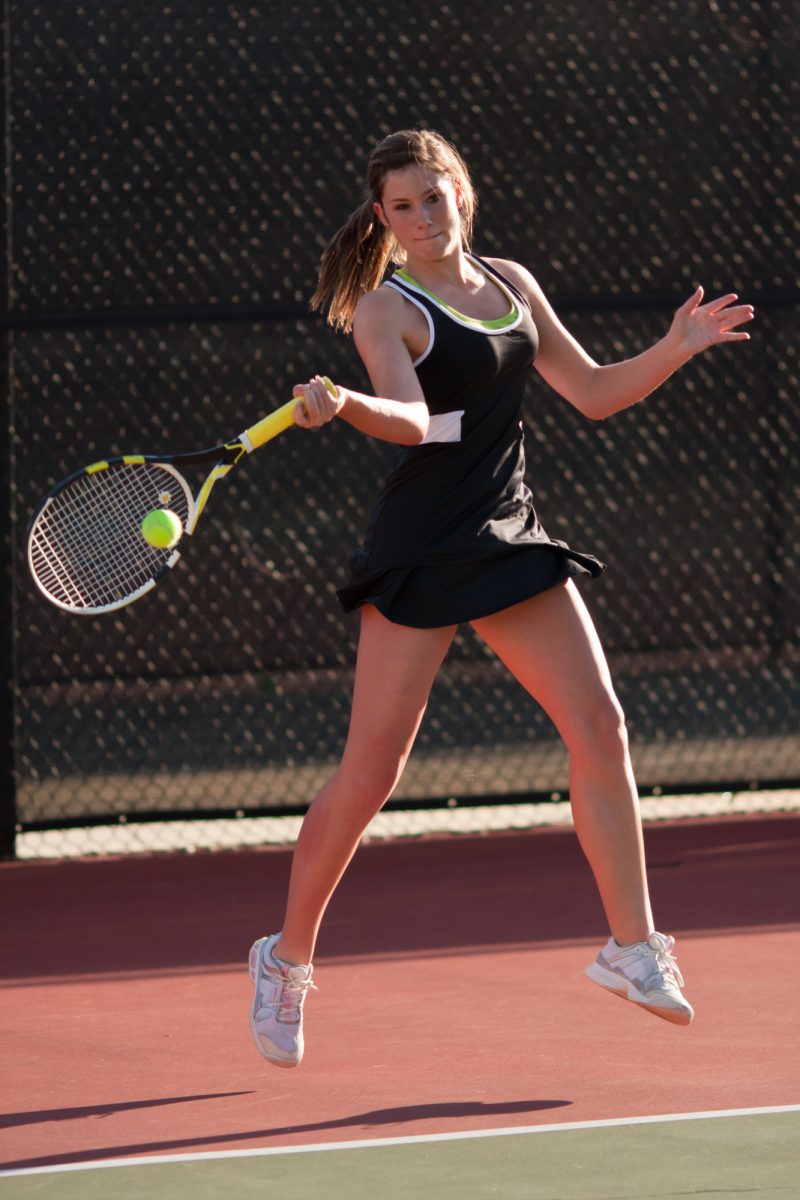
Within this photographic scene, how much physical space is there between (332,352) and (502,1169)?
11.9 feet

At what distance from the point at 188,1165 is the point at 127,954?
72.7 inches

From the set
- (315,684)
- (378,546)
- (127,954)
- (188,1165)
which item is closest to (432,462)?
(378,546)

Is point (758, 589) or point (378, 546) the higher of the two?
point (758, 589)

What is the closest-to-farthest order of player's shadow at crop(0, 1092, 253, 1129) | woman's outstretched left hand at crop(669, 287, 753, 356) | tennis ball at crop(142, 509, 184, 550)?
player's shadow at crop(0, 1092, 253, 1129) → tennis ball at crop(142, 509, 184, 550) → woman's outstretched left hand at crop(669, 287, 753, 356)

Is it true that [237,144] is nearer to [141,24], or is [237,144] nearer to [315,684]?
[141,24]

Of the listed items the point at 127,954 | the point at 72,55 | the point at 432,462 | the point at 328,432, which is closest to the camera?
the point at 432,462

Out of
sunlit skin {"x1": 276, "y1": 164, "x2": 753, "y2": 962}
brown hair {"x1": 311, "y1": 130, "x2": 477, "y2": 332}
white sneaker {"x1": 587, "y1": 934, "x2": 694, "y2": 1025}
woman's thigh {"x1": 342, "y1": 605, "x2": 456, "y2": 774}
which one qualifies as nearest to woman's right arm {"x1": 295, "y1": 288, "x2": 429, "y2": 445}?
sunlit skin {"x1": 276, "y1": 164, "x2": 753, "y2": 962}

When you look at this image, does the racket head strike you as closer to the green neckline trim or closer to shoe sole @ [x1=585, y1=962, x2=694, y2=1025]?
the green neckline trim

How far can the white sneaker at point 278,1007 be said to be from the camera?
12.6 feet

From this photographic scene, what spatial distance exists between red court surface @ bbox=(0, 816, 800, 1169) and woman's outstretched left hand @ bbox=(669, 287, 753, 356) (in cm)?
130

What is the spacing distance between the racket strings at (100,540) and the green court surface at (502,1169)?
44.2 inches

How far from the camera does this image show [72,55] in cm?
626

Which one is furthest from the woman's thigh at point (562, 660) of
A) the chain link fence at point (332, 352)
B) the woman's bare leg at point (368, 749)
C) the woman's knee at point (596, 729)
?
the chain link fence at point (332, 352)

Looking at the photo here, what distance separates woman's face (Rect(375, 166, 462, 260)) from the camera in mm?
3854
